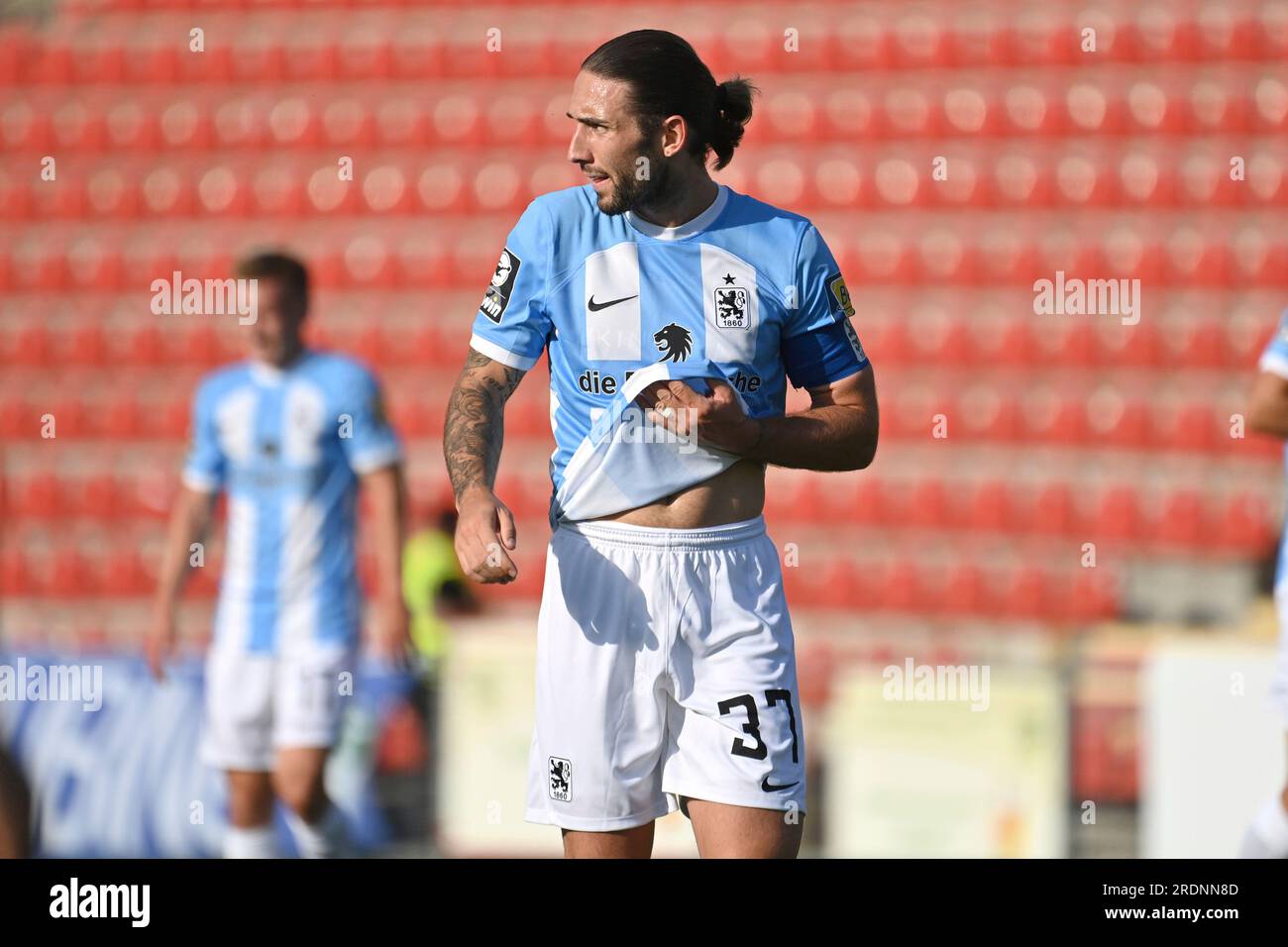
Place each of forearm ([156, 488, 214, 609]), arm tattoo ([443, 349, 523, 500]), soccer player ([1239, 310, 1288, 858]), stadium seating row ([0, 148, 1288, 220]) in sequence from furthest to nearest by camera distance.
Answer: stadium seating row ([0, 148, 1288, 220]) → forearm ([156, 488, 214, 609]) → soccer player ([1239, 310, 1288, 858]) → arm tattoo ([443, 349, 523, 500])

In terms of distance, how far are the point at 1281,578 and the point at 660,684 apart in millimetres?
2460

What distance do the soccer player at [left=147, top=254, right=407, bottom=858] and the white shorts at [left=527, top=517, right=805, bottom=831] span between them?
283 cm

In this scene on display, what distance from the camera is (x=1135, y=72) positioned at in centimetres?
920

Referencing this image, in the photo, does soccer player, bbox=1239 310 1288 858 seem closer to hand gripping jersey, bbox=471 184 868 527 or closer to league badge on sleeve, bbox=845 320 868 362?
league badge on sleeve, bbox=845 320 868 362

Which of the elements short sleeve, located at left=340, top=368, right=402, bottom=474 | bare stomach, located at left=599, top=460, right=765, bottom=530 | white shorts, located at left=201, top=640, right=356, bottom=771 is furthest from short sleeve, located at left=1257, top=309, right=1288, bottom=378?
white shorts, located at left=201, top=640, right=356, bottom=771

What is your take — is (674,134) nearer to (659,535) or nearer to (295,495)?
(659,535)

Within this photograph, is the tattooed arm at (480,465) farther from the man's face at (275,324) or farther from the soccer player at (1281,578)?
the man's face at (275,324)

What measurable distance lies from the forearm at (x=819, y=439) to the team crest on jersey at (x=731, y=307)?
0.19 meters

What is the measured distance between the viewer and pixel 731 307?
298 cm

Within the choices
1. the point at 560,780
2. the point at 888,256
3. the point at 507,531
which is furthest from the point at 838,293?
the point at 888,256

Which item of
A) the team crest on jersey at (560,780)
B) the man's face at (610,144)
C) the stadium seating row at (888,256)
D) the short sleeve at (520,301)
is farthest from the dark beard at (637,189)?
the stadium seating row at (888,256)

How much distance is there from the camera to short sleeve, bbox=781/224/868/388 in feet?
10.0

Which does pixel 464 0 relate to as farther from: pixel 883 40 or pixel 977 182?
pixel 977 182

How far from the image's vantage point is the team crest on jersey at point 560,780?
2980 mm
